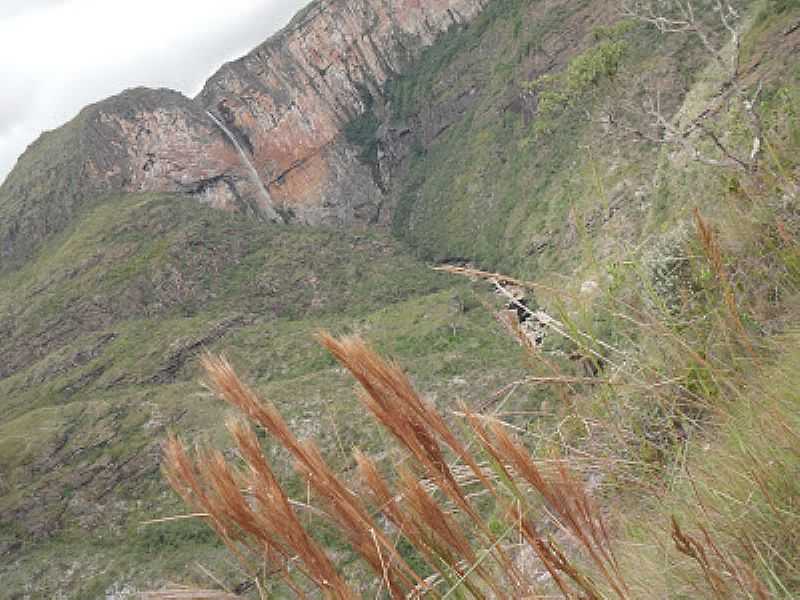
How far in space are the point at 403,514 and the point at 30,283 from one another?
5401 centimetres

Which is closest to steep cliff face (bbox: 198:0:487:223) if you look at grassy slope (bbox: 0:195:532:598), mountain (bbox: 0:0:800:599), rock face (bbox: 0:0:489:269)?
rock face (bbox: 0:0:489:269)

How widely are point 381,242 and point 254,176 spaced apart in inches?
707

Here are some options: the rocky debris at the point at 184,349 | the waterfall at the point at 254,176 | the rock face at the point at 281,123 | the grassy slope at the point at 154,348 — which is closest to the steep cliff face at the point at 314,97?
the rock face at the point at 281,123

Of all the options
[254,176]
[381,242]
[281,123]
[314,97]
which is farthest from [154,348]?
[314,97]

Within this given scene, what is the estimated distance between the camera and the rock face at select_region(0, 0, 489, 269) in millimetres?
62562

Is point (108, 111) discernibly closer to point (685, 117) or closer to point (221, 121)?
point (221, 121)

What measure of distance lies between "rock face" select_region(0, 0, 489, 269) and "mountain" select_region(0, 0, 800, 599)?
0.30 meters

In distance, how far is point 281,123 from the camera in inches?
2665

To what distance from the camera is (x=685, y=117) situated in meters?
20.4

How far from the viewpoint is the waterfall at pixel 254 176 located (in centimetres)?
6556

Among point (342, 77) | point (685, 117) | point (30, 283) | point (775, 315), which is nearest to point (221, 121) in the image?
point (342, 77)

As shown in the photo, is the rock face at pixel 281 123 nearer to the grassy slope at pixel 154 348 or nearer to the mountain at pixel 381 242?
the mountain at pixel 381 242

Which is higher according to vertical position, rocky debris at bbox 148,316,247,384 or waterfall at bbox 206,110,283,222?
waterfall at bbox 206,110,283,222

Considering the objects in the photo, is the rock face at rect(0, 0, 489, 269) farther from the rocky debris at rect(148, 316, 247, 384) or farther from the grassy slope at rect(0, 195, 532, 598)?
the rocky debris at rect(148, 316, 247, 384)
